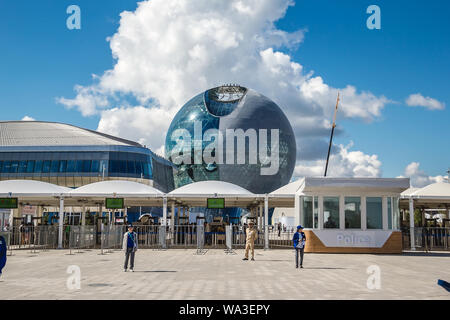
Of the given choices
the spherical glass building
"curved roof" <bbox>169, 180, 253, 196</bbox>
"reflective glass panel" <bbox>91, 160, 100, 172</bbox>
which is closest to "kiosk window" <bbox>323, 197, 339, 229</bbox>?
"curved roof" <bbox>169, 180, 253, 196</bbox>

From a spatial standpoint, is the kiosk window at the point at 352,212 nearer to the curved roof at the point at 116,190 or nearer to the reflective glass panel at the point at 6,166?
the curved roof at the point at 116,190

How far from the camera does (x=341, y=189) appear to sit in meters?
25.4

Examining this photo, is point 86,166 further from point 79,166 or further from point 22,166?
point 22,166

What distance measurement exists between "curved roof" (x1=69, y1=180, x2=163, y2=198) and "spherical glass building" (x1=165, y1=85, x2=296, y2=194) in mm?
54481

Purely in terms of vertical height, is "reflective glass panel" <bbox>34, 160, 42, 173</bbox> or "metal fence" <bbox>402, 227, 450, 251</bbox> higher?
"reflective glass panel" <bbox>34, 160, 42, 173</bbox>

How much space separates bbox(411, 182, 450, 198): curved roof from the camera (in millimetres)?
29125

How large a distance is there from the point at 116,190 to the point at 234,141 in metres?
57.9

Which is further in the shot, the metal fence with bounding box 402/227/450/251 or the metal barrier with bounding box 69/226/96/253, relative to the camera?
the metal fence with bounding box 402/227/450/251

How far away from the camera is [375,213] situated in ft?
84.1

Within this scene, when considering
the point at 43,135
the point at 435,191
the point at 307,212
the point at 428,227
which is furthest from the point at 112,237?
the point at 43,135

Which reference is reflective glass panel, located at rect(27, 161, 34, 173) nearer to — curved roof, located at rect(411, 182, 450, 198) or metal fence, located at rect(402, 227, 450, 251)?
metal fence, located at rect(402, 227, 450, 251)

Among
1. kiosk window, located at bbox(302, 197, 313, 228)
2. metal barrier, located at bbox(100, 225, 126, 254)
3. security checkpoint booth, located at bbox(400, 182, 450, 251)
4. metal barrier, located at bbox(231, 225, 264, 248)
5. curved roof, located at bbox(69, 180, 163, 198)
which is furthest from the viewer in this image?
metal barrier, located at bbox(231, 225, 264, 248)

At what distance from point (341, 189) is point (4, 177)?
50.5 metres
